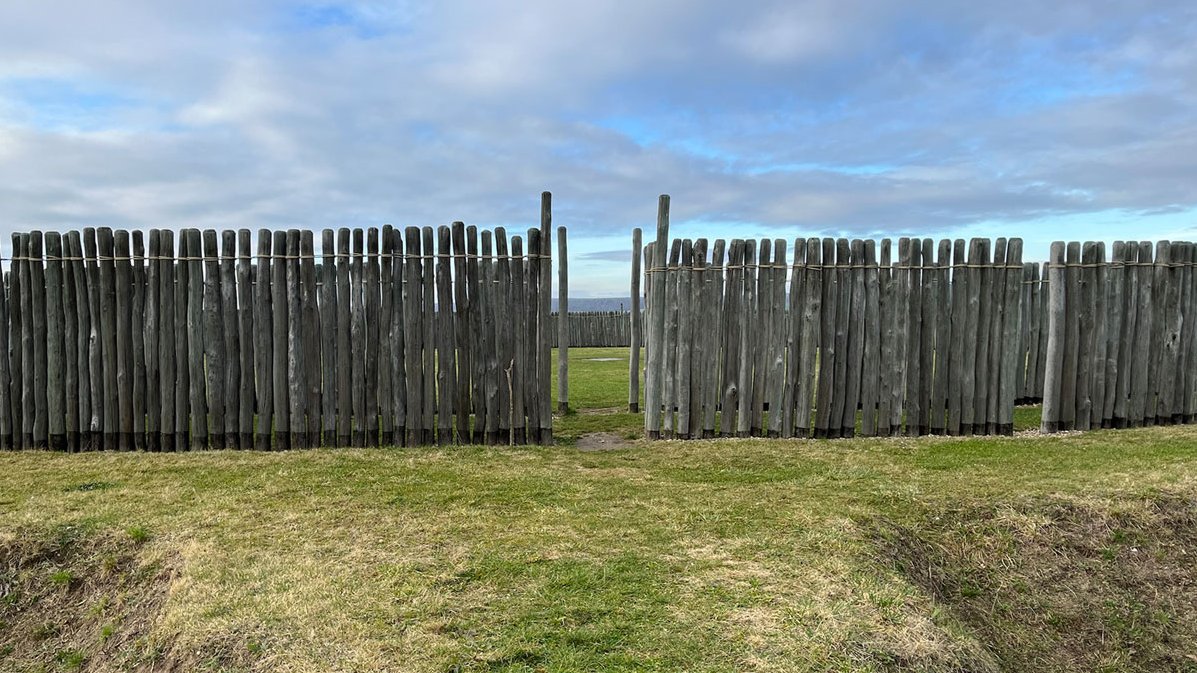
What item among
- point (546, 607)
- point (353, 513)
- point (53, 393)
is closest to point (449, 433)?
point (353, 513)

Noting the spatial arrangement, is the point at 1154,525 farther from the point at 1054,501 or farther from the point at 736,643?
the point at 736,643

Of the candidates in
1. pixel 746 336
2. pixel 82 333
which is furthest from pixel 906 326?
pixel 82 333

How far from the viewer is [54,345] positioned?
802 cm

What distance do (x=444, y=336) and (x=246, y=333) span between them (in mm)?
1974

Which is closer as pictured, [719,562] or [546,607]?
[546,607]

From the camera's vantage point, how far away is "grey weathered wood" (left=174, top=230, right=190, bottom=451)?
313 inches

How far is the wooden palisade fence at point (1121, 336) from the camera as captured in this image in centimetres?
922

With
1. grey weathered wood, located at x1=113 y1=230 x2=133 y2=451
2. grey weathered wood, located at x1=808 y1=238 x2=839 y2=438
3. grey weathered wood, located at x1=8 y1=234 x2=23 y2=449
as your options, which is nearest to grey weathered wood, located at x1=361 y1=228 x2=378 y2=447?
grey weathered wood, located at x1=113 y1=230 x2=133 y2=451

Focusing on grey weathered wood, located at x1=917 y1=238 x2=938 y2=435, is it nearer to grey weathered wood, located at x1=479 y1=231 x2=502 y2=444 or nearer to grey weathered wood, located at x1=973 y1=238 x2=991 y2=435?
grey weathered wood, located at x1=973 y1=238 x2=991 y2=435

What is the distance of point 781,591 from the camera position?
4207 mm

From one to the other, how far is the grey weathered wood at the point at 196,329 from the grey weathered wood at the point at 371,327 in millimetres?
1617

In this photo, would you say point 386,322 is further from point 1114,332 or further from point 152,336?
point 1114,332

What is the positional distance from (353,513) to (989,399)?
720 cm

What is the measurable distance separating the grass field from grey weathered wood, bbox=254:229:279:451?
2.92 feet
